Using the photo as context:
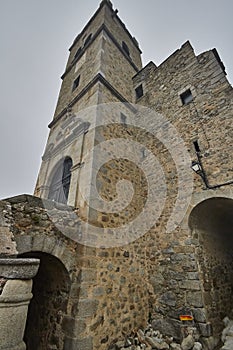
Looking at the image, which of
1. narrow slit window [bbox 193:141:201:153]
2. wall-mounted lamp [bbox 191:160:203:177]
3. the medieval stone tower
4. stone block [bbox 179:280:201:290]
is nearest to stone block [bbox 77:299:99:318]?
the medieval stone tower

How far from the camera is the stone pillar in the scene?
131 centimetres

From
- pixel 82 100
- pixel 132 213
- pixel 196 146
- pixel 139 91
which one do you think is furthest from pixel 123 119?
pixel 132 213

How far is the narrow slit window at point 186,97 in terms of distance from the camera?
19.1 ft

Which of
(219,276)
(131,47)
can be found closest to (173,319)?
(219,276)

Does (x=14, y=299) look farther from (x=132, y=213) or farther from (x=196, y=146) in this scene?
(x=196, y=146)

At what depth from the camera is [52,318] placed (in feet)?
11.0

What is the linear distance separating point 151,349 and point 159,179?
389 centimetres

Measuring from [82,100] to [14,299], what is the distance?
613 centimetres

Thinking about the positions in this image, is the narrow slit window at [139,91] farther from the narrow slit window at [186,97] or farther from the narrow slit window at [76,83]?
the narrow slit window at [76,83]

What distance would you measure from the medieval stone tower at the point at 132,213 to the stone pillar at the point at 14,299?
2.88 ft

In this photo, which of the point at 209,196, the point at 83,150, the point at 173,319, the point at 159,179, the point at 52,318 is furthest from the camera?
the point at 159,179

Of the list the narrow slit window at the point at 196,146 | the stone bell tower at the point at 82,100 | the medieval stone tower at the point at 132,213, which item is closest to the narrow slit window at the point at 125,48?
the stone bell tower at the point at 82,100

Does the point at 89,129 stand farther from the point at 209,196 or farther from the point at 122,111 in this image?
the point at 209,196

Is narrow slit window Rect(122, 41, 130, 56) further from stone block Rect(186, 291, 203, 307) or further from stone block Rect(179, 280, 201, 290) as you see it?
stone block Rect(186, 291, 203, 307)
